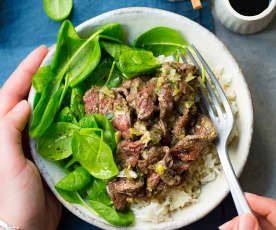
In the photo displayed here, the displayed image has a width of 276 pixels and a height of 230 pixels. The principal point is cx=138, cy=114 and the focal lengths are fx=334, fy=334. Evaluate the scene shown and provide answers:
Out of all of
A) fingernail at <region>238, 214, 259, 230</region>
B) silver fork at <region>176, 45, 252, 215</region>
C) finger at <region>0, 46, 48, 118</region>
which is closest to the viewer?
fingernail at <region>238, 214, 259, 230</region>

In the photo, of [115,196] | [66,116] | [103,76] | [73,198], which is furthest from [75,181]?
[103,76]

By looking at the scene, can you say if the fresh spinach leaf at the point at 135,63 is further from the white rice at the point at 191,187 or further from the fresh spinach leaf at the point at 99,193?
the fresh spinach leaf at the point at 99,193

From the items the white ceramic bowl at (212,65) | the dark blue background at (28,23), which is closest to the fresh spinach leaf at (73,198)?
the white ceramic bowl at (212,65)

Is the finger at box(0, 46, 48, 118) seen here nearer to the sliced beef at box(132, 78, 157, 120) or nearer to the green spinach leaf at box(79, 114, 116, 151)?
the green spinach leaf at box(79, 114, 116, 151)

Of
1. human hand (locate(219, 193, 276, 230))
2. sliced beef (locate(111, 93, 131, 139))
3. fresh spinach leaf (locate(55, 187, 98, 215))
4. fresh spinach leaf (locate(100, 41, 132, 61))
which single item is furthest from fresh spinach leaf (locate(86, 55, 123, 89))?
human hand (locate(219, 193, 276, 230))

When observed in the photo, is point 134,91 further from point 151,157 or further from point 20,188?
point 20,188
